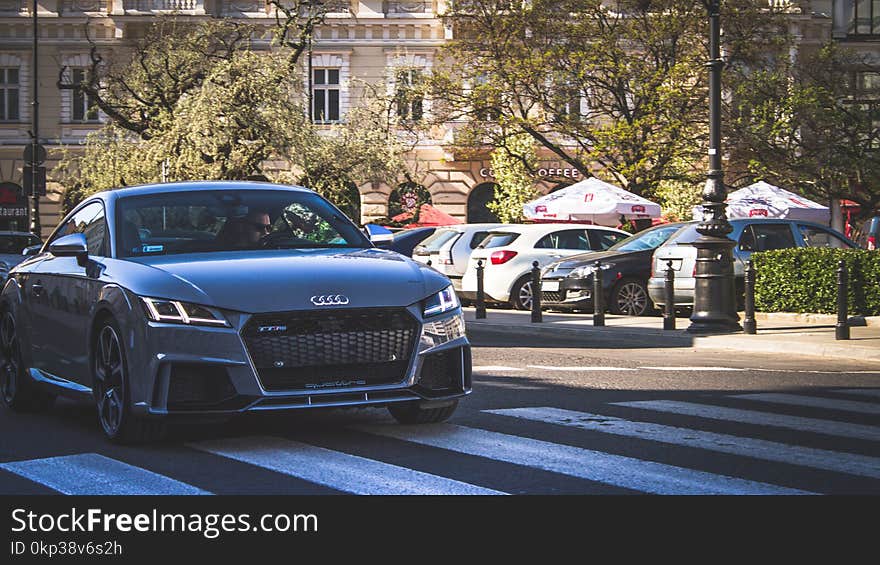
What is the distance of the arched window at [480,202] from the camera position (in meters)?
53.4

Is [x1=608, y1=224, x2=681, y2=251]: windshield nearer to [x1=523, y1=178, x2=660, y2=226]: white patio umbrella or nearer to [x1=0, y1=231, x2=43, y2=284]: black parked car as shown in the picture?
[x1=523, y1=178, x2=660, y2=226]: white patio umbrella

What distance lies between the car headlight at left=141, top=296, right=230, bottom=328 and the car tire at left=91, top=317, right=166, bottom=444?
381mm

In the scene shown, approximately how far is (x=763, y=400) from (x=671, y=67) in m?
31.4

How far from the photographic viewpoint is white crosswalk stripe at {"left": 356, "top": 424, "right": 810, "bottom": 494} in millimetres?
7080

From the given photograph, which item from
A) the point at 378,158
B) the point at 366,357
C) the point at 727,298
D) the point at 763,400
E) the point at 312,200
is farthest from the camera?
the point at 378,158

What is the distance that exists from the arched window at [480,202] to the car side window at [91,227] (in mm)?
43008

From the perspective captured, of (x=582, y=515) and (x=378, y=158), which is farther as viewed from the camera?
(x=378, y=158)

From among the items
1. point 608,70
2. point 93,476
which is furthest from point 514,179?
point 93,476

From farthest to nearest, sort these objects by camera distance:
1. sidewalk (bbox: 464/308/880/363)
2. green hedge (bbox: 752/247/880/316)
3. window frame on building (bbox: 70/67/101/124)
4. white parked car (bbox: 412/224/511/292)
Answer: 1. window frame on building (bbox: 70/67/101/124)
2. white parked car (bbox: 412/224/511/292)
3. green hedge (bbox: 752/247/880/316)
4. sidewalk (bbox: 464/308/880/363)

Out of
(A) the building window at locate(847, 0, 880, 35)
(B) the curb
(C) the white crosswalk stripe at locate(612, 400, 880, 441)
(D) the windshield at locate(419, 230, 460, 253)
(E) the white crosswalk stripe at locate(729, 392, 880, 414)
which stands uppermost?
(A) the building window at locate(847, 0, 880, 35)

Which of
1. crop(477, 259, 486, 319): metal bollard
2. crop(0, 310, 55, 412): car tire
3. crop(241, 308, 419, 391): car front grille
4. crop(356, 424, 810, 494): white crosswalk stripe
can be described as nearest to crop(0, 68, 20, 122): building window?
crop(477, 259, 486, 319): metal bollard

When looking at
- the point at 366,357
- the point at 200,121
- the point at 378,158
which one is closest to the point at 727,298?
the point at 366,357

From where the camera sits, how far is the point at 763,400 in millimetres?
11320

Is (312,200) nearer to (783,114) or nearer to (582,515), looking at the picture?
(582,515)
